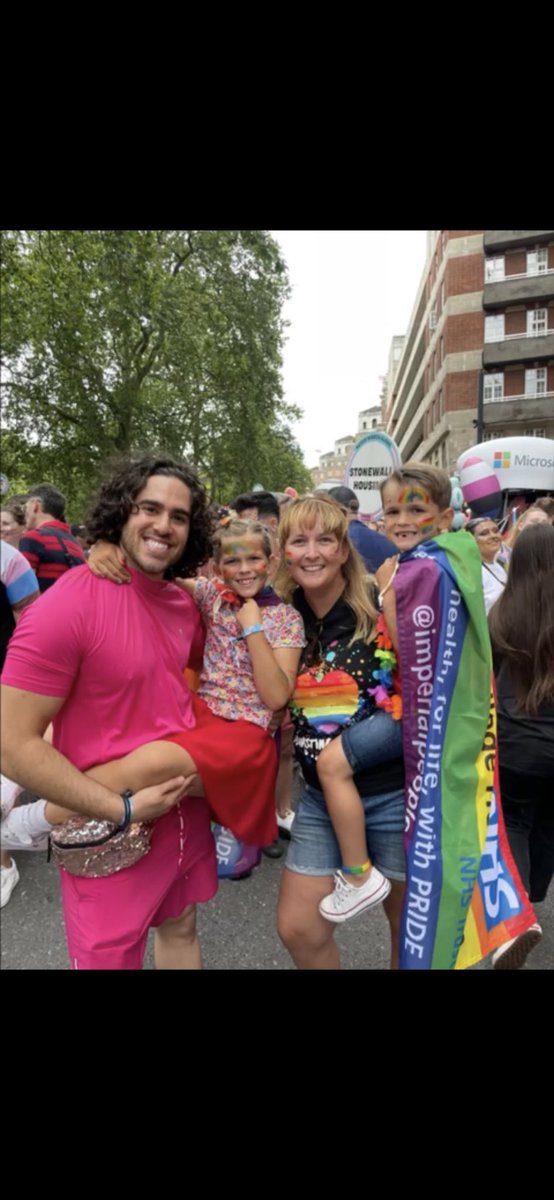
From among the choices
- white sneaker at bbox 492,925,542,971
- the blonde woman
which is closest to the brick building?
the blonde woman

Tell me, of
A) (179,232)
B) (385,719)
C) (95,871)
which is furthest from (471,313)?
(95,871)

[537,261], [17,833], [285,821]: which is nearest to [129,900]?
[17,833]

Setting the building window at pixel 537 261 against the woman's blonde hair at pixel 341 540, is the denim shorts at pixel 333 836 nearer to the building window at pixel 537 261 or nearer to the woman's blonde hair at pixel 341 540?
the woman's blonde hair at pixel 341 540

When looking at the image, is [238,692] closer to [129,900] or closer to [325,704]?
[325,704]

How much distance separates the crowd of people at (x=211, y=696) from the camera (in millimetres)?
1060

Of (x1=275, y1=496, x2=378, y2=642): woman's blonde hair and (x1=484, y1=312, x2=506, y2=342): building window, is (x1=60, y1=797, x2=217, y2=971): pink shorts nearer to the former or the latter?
(x1=275, y1=496, x2=378, y2=642): woman's blonde hair

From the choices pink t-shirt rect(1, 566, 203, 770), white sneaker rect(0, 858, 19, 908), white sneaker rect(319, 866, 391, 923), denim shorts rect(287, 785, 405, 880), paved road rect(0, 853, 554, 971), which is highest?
pink t-shirt rect(1, 566, 203, 770)

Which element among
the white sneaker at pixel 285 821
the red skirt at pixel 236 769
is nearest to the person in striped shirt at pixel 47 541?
the red skirt at pixel 236 769

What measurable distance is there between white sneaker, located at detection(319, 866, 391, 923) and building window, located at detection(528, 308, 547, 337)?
1765 millimetres

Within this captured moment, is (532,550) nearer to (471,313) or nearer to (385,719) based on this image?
(385,719)

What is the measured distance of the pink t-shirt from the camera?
97 centimetres

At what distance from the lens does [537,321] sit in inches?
76.4

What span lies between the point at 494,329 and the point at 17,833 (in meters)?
2.93
